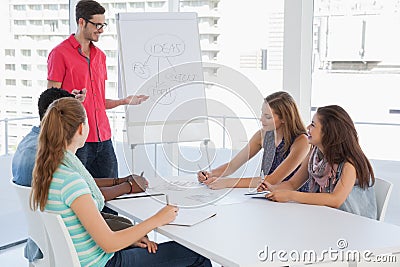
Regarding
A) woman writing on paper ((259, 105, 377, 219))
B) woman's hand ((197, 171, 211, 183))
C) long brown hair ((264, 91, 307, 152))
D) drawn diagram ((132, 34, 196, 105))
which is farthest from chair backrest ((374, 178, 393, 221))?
drawn diagram ((132, 34, 196, 105))

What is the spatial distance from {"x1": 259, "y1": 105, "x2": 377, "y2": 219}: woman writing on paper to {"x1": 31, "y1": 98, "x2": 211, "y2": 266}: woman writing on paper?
656mm

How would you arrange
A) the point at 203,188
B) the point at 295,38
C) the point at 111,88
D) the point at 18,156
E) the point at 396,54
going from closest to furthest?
the point at 18,156 → the point at 203,188 → the point at 396,54 → the point at 295,38 → the point at 111,88

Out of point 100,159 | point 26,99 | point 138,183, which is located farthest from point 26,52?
point 138,183

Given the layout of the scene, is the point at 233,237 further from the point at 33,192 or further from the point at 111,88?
the point at 111,88

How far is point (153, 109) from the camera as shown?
365 cm

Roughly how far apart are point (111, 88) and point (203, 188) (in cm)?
221

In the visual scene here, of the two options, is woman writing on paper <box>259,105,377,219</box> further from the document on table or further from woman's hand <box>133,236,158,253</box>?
woman's hand <box>133,236,158,253</box>

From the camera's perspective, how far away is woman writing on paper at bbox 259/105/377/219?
251cm

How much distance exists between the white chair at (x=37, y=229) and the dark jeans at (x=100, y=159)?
115 cm

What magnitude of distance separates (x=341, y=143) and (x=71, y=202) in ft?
3.93

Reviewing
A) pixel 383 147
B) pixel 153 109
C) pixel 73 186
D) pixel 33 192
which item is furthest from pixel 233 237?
pixel 383 147

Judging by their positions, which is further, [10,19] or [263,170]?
[10,19]

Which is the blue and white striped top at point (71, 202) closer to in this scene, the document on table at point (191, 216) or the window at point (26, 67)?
the document on table at point (191, 216)

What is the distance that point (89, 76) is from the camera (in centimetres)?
351
